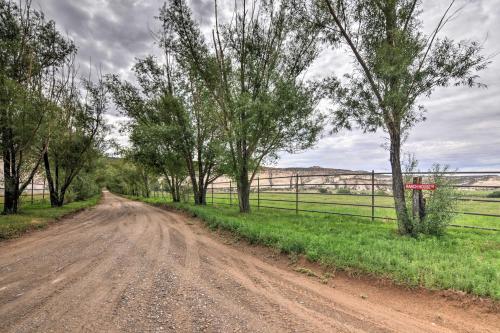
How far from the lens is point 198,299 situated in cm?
394

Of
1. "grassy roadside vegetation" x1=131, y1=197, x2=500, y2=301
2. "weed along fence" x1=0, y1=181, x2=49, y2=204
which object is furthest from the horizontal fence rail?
"grassy roadside vegetation" x1=131, y1=197, x2=500, y2=301

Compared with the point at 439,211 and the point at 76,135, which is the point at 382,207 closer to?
the point at 439,211

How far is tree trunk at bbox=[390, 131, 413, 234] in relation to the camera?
7.74 m

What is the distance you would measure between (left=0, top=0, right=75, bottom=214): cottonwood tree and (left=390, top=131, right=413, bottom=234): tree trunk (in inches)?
583

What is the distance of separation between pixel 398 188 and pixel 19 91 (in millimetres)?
15532

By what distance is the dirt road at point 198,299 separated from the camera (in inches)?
129

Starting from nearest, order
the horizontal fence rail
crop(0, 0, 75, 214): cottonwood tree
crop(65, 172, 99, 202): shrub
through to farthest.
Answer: crop(0, 0, 75, 214): cottonwood tree, the horizontal fence rail, crop(65, 172, 99, 202): shrub

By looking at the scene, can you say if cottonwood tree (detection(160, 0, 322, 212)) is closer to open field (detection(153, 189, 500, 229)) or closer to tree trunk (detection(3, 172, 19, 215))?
open field (detection(153, 189, 500, 229))

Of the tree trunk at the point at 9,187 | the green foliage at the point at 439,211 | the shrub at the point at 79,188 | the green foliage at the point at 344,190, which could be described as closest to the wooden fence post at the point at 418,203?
the green foliage at the point at 439,211

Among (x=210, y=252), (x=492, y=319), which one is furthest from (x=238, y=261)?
(x=492, y=319)

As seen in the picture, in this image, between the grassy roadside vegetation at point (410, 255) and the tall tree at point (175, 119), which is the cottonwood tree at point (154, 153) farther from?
the grassy roadside vegetation at point (410, 255)

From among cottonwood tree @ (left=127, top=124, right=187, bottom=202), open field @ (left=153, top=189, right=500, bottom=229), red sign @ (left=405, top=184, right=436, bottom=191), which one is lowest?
open field @ (left=153, top=189, right=500, bottom=229)

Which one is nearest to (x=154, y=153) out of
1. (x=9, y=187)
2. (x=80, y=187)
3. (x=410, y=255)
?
(x=9, y=187)

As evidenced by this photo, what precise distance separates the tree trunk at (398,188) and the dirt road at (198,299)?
12.4 ft
